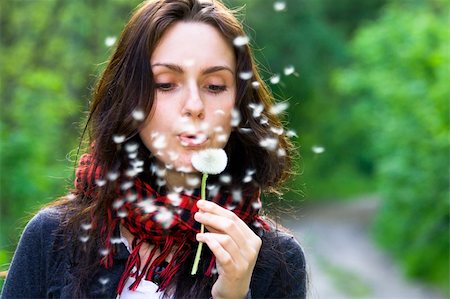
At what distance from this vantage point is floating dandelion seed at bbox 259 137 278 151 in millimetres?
2523

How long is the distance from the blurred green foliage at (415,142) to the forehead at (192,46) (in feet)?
26.2

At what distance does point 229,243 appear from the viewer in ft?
6.57

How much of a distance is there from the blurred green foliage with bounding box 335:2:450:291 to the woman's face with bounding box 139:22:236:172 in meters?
8.02

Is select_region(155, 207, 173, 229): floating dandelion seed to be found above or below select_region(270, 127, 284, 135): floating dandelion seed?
below

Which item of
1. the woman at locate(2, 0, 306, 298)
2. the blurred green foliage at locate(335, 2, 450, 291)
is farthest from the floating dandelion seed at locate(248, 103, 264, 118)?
the blurred green foliage at locate(335, 2, 450, 291)

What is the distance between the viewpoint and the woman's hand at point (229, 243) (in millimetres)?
2006

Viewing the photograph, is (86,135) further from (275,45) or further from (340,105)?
(340,105)

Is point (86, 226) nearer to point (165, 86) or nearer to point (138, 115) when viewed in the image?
point (138, 115)

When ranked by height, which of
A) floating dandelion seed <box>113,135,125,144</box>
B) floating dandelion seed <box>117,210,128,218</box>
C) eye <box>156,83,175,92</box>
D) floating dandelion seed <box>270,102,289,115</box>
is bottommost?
floating dandelion seed <box>117,210,128,218</box>

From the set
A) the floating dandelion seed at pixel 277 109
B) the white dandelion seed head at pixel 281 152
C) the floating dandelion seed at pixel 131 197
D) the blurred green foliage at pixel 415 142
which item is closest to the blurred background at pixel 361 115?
the blurred green foliage at pixel 415 142

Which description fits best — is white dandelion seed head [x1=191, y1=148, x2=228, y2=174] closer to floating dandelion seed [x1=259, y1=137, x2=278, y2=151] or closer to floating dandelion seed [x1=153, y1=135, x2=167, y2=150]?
floating dandelion seed [x1=153, y1=135, x2=167, y2=150]

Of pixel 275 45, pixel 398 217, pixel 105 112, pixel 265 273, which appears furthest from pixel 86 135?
pixel 275 45

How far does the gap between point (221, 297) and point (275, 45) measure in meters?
20.1

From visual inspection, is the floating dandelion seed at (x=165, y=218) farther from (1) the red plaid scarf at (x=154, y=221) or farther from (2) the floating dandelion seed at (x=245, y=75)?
(2) the floating dandelion seed at (x=245, y=75)
